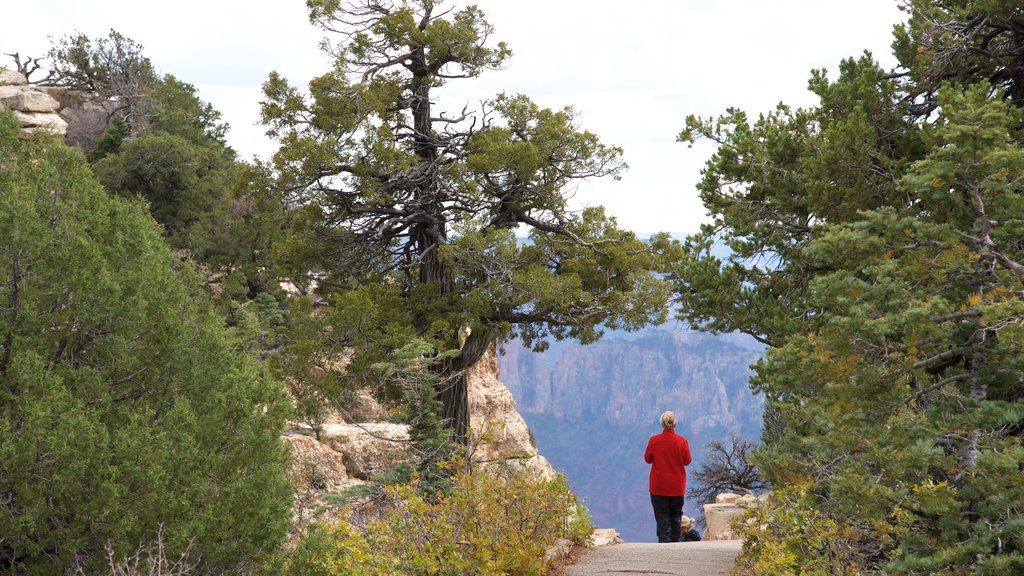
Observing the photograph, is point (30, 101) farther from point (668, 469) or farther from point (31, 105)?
point (668, 469)

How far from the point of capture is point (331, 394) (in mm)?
16500

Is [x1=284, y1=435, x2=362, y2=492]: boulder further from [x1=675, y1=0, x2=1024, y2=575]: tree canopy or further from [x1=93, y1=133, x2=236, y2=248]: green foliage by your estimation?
[x1=93, y1=133, x2=236, y2=248]: green foliage

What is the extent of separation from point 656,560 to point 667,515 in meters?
3.05

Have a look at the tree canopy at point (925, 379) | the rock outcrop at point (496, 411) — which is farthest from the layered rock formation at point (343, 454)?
the tree canopy at point (925, 379)

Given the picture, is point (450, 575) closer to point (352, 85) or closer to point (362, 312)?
point (362, 312)

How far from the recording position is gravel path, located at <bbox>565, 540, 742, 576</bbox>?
872 cm

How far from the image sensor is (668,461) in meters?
11.8

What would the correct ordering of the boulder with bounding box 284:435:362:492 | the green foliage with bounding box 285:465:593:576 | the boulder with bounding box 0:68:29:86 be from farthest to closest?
the boulder with bounding box 0:68:29:86
the boulder with bounding box 284:435:362:492
the green foliage with bounding box 285:465:593:576

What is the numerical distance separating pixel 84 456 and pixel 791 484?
20.4 feet

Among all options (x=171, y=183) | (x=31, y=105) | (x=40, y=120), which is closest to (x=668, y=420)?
(x=171, y=183)

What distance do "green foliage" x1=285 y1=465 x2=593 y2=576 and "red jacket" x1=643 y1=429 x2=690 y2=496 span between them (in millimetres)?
2675

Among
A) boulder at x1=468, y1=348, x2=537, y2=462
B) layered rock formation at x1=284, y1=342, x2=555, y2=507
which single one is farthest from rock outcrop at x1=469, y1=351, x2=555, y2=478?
layered rock formation at x1=284, y1=342, x2=555, y2=507

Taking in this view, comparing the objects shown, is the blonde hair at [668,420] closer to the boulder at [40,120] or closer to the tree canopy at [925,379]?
the tree canopy at [925,379]

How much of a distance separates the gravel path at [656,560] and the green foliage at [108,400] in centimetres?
327
